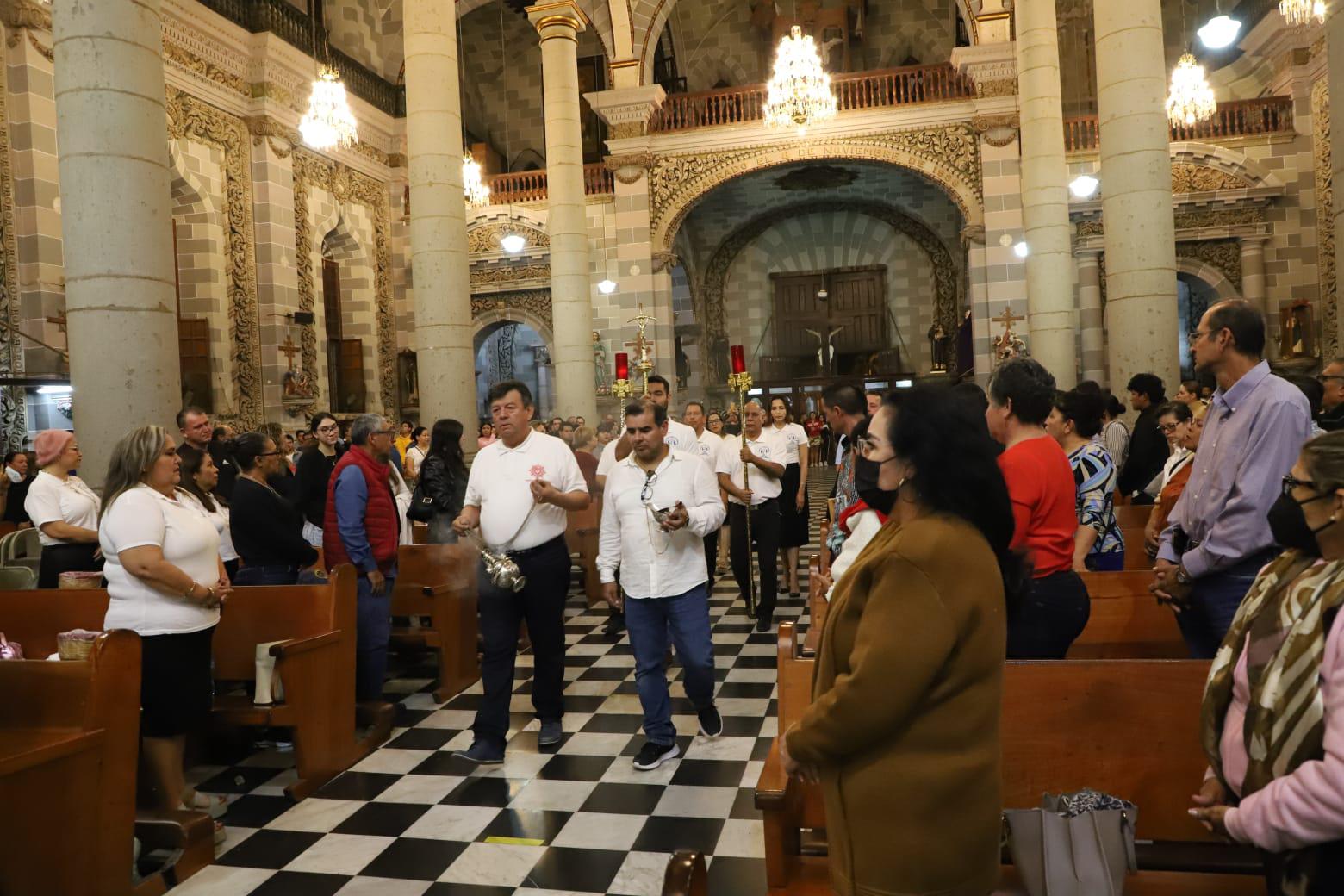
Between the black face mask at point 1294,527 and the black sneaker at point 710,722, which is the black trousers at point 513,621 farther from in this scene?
the black face mask at point 1294,527

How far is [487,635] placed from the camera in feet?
15.4

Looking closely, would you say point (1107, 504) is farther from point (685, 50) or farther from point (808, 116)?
point (685, 50)

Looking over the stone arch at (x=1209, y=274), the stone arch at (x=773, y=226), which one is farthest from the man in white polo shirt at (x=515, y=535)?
the stone arch at (x=773, y=226)

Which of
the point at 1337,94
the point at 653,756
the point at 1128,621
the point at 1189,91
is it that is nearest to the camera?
the point at 1128,621

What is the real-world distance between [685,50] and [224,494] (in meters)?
19.3

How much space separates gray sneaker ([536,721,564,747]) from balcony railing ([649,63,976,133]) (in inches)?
602

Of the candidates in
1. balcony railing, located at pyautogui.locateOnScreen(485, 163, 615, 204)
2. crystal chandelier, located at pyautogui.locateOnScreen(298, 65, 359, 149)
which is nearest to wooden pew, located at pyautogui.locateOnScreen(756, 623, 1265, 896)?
crystal chandelier, located at pyautogui.locateOnScreen(298, 65, 359, 149)

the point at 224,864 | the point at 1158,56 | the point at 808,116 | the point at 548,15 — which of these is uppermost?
the point at 548,15

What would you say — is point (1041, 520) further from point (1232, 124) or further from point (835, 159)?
point (1232, 124)

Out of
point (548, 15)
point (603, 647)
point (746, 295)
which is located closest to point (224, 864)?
point (603, 647)

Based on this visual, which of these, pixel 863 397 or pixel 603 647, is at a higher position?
pixel 863 397

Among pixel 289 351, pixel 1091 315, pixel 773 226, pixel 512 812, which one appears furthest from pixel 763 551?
pixel 773 226

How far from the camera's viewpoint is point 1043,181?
12.5m

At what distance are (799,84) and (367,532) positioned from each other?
11948 millimetres
